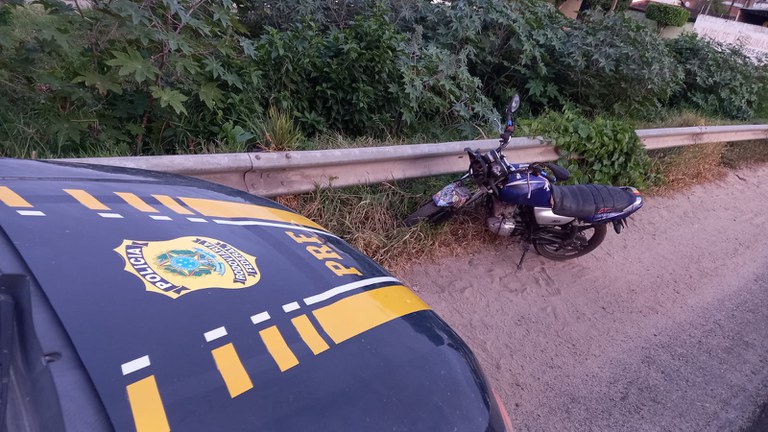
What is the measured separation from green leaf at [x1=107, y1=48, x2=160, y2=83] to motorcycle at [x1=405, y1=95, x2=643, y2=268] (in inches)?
82.2

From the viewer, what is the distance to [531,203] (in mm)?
4227

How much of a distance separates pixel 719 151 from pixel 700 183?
1.06 metres

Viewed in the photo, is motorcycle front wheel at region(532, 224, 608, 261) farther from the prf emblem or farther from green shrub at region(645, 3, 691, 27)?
green shrub at region(645, 3, 691, 27)

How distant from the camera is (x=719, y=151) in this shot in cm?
811

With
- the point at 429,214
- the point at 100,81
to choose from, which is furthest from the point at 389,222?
the point at 100,81

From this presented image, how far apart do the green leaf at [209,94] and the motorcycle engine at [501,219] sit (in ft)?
7.37

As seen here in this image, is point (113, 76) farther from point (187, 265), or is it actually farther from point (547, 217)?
point (547, 217)

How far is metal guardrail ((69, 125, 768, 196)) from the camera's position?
3.17 meters

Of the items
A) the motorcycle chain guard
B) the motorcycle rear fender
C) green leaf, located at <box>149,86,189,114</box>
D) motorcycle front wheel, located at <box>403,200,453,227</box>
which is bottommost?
motorcycle front wheel, located at <box>403,200,453,227</box>

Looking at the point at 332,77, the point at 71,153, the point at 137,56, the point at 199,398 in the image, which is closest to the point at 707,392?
the point at 199,398

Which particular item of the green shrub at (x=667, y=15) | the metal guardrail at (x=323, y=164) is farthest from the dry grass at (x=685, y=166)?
the green shrub at (x=667, y=15)

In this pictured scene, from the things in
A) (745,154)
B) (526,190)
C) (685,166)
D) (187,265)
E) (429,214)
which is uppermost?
(187,265)

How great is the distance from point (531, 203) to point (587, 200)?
474 mm

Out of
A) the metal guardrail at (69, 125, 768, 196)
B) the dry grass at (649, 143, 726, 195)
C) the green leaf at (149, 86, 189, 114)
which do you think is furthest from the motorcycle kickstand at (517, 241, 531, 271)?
the dry grass at (649, 143, 726, 195)
